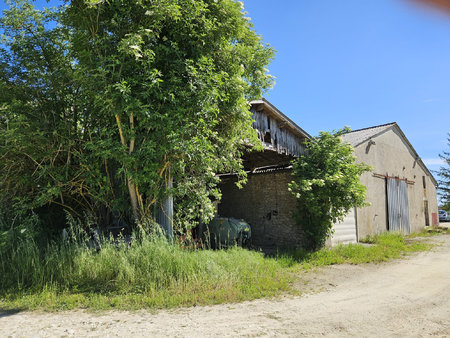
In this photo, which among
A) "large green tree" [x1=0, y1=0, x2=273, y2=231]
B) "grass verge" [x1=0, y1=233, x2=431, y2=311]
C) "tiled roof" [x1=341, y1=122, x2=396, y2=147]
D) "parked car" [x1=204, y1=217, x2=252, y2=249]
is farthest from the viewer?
"tiled roof" [x1=341, y1=122, x2=396, y2=147]

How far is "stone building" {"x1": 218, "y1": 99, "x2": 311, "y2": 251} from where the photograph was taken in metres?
11.0

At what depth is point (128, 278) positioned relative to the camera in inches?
231

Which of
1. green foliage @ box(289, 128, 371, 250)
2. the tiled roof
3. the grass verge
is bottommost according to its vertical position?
the grass verge

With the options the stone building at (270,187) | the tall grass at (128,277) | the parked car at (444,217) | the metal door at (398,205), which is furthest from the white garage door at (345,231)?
the parked car at (444,217)

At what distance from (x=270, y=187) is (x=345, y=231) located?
351cm

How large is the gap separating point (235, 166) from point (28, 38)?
272 inches

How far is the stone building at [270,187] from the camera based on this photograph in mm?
10977

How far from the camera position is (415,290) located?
6.23 metres

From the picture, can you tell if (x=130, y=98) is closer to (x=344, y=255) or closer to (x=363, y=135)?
(x=344, y=255)

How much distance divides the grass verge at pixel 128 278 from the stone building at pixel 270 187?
16.2 feet

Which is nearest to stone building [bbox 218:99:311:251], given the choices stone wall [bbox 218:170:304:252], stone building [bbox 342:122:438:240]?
stone wall [bbox 218:170:304:252]

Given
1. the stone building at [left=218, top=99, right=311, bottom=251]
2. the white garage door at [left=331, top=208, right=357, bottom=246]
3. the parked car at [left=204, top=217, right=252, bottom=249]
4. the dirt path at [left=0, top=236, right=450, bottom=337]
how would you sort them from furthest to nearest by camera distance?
A: 1. the white garage door at [left=331, top=208, right=357, bottom=246]
2. the stone building at [left=218, top=99, right=311, bottom=251]
3. the parked car at [left=204, top=217, right=252, bottom=249]
4. the dirt path at [left=0, top=236, right=450, bottom=337]

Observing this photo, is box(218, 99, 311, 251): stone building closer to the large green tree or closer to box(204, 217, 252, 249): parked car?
box(204, 217, 252, 249): parked car

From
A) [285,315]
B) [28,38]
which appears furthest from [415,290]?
[28,38]
